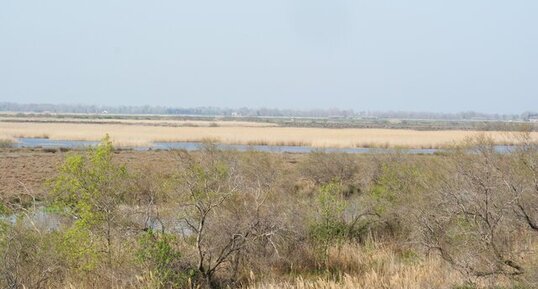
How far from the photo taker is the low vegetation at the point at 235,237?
389 inches

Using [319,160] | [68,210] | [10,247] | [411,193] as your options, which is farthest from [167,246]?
[319,160]

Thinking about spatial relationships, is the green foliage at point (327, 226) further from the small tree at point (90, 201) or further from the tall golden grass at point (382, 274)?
the small tree at point (90, 201)

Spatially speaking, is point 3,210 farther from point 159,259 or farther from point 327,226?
point 327,226

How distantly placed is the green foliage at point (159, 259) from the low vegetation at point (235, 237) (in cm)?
3

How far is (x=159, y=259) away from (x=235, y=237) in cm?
179

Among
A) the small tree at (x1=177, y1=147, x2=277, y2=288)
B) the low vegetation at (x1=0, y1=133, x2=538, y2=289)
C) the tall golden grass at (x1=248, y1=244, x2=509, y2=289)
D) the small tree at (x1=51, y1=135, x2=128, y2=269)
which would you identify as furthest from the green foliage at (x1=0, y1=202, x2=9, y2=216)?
the tall golden grass at (x1=248, y1=244, x2=509, y2=289)

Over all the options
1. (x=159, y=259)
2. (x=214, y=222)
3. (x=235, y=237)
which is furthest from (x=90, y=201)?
(x=235, y=237)

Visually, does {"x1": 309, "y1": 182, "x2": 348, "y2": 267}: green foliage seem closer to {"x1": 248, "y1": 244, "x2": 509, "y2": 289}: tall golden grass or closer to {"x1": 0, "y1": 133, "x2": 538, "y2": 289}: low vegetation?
{"x1": 0, "y1": 133, "x2": 538, "y2": 289}: low vegetation

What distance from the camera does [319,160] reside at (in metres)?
31.5

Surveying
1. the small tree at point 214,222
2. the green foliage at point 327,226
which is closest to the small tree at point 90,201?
the small tree at point 214,222

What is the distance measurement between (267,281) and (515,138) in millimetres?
9372

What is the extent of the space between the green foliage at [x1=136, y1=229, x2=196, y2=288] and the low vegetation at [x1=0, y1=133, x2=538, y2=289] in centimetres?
3

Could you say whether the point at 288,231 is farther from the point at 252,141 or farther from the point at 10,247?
the point at 252,141

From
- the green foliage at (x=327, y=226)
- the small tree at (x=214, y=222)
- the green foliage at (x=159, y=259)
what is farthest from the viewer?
the green foliage at (x=327, y=226)
